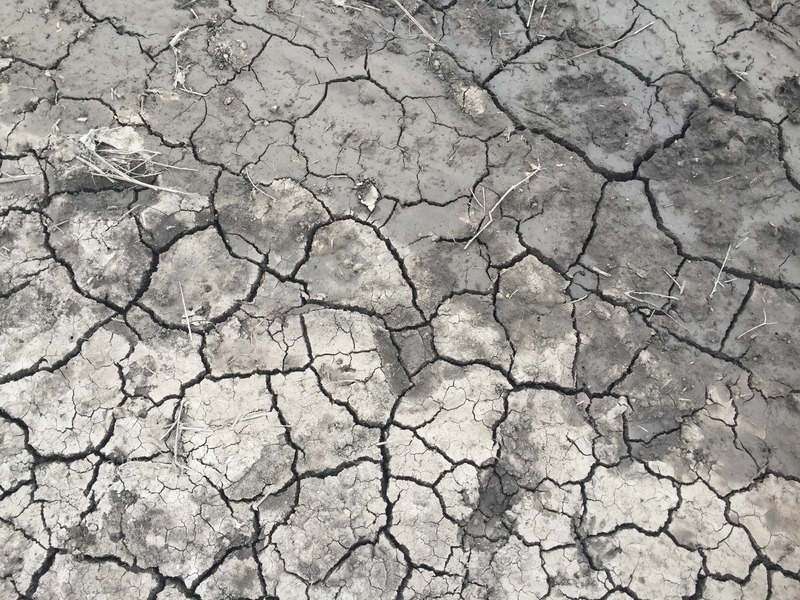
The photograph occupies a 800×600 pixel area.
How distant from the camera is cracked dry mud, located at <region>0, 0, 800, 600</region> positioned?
2.60m

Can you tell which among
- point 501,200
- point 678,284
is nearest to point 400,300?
point 501,200

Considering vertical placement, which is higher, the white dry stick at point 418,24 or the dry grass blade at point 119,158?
the white dry stick at point 418,24

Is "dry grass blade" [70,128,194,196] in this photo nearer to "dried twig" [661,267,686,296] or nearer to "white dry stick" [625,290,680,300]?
"white dry stick" [625,290,680,300]

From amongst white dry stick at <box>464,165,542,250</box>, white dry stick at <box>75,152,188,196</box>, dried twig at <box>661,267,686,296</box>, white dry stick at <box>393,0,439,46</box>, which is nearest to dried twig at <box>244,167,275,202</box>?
white dry stick at <box>75,152,188,196</box>

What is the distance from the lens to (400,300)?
298 cm

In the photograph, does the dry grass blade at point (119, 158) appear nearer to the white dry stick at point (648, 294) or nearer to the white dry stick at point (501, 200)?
the white dry stick at point (501, 200)

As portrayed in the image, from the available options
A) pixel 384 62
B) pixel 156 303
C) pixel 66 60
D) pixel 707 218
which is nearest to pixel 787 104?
pixel 707 218

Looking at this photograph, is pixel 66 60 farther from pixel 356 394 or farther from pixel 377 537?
pixel 377 537

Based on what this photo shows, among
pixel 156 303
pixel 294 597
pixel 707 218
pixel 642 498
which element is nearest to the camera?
pixel 294 597

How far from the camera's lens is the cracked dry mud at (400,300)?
260cm

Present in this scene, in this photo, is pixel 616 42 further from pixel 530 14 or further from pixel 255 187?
pixel 255 187

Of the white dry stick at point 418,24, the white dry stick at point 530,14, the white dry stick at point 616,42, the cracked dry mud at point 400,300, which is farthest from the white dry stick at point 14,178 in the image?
the white dry stick at point 616,42

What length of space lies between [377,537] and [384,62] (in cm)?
257

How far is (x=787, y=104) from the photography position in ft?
11.2
